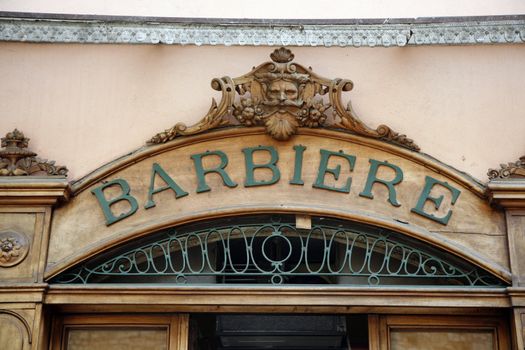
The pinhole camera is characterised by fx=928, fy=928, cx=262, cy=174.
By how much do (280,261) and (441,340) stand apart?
1.25 m

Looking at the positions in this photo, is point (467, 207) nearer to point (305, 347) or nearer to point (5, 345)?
point (305, 347)

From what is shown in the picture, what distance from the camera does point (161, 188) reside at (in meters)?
6.57

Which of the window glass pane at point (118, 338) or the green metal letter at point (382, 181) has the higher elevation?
the green metal letter at point (382, 181)

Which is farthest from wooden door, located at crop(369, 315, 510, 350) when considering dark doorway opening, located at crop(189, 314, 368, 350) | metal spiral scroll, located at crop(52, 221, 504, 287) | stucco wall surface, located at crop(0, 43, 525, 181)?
stucco wall surface, located at crop(0, 43, 525, 181)

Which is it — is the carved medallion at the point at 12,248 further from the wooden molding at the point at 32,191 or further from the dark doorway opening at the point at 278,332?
the dark doorway opening at the point at 278,332

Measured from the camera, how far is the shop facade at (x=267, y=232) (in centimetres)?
633

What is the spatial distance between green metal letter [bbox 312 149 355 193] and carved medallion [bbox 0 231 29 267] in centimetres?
206

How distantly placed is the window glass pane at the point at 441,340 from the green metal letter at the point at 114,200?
79.7 inches

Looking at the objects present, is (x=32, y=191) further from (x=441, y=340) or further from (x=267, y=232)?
(x=441, y=340)

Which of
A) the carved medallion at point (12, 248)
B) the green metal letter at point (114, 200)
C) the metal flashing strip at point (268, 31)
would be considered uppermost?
the metal flashing strip at point (268, 31)

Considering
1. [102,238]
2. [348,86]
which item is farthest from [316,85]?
[102,238]

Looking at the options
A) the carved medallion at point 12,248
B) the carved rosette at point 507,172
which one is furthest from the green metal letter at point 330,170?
the carved medallion at point 12,248

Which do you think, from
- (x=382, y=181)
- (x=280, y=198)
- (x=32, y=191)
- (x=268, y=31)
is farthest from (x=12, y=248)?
(x=382, y=181)

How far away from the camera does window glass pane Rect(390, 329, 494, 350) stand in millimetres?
6441
